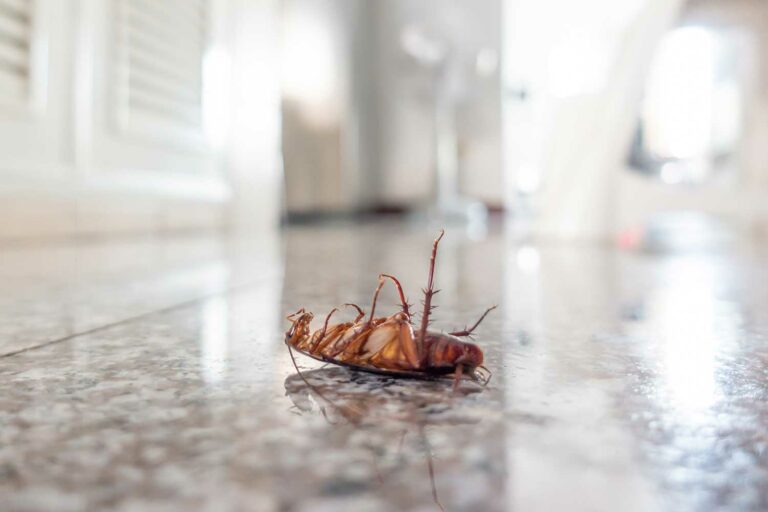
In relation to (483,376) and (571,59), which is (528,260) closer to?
(483,376)

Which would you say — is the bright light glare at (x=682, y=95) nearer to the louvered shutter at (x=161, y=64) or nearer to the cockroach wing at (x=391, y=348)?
the louvered shutter at (x=161, y=64)

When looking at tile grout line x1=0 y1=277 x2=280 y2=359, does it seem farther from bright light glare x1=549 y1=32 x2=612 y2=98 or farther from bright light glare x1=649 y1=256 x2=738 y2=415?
bright light glare x1=549 y1=32 x2=612 y2=98

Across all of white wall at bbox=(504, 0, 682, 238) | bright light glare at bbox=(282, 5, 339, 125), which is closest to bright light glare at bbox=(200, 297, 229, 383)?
white wall at bbox=(504, 0, 682, 238)

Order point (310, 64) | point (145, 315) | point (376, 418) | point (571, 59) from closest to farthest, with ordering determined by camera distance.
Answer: point (376, 418) < point (145, 315) < point (310, 64) < point (571, 59)

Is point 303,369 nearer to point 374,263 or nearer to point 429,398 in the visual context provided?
point 429,398

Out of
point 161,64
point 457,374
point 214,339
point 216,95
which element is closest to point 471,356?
point 457,374

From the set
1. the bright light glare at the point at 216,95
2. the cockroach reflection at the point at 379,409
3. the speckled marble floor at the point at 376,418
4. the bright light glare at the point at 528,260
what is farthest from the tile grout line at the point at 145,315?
the bright light glare at the point at 216,95
